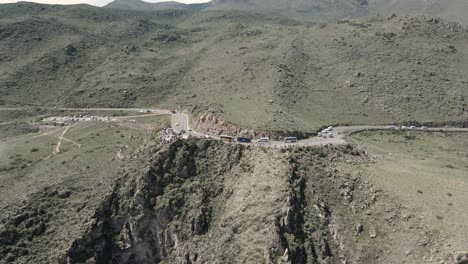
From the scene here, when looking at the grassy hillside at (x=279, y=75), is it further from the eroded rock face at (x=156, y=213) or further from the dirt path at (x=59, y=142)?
the dirt path at (x=59, y=142)

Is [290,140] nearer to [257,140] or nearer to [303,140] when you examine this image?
[303,140]

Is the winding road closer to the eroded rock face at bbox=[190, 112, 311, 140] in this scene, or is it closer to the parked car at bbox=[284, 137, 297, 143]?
the parked car at bbox=[284, 137, 297, 143]

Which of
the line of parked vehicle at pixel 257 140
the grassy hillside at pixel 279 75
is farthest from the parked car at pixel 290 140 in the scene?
the grassy hillside at pixel 279 75

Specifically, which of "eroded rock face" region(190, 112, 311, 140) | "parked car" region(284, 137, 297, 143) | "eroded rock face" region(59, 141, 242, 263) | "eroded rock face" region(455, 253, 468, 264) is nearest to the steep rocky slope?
"eroded rock face" region(59, 141, 242, 263)

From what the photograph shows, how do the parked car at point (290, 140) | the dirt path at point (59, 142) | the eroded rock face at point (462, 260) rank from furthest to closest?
the dirt path at point (59, 142) → the parked car at point (290, 140) → the eroded rock face at point (462, 260)

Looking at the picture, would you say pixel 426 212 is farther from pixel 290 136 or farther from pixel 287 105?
pixel 287 105

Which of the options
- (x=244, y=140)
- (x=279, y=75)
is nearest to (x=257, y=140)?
(x=244, y=140)

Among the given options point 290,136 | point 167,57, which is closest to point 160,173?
point 290,136

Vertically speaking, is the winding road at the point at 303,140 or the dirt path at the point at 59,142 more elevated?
the winding road at the point at 303,140
